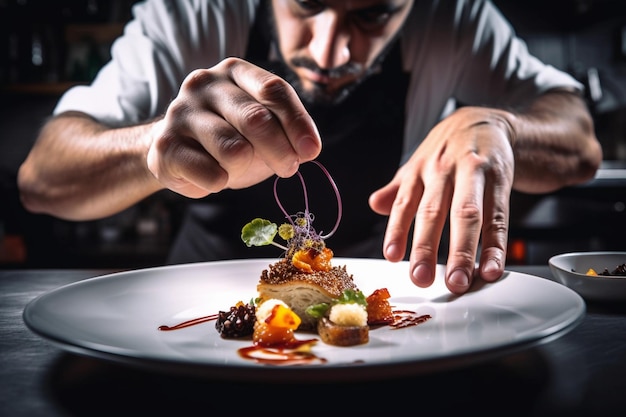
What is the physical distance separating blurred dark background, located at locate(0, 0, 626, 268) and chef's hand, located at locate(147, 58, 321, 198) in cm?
285

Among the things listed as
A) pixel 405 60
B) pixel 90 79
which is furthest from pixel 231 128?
pixel 90 79

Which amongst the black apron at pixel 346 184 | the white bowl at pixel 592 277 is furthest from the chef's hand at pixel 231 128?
the black apron at pixel 346 184

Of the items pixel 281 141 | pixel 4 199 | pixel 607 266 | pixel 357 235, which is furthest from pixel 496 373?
pixel 4 199

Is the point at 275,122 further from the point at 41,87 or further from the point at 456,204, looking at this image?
the point at 41,87

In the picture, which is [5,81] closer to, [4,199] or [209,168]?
[4,199]

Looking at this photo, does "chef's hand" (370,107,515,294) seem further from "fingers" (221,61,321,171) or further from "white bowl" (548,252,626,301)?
"fingers" (221,61,321,171)

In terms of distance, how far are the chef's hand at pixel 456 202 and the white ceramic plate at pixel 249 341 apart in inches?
2.6

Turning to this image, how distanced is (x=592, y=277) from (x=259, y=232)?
635 mm

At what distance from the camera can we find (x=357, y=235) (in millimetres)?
2648

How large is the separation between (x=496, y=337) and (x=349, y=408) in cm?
29

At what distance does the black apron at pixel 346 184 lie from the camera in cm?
254

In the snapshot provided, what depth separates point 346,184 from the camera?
8.63 ft

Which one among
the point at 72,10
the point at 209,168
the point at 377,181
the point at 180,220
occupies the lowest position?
the point at 180,220

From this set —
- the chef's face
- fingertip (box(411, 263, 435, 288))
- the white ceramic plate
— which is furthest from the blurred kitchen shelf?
fingertip (box(411, 263, 435, 288))
